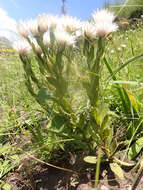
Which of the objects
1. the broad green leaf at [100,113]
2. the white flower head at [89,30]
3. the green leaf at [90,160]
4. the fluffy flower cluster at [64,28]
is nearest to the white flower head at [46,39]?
the fluffy flower cluster at [64,28]

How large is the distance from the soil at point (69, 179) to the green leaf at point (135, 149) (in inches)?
2.1

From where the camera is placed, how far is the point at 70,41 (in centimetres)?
66

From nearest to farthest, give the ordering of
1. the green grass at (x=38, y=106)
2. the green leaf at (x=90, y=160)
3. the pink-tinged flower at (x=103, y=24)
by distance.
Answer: the pink-tinged flower at (x=103, y=24)
the green leaf at (x=90, y=160)
the green grass at (x=38, y=106)

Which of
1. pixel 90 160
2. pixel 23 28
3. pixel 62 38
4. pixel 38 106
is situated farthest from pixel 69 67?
pixel 38 106

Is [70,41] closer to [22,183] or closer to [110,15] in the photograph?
[110,15]

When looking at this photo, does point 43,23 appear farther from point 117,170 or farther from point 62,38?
point 117,170

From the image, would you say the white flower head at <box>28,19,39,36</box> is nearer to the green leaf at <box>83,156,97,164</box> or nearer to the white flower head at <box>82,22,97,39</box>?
the white flower head at <box>82,22,97,39</box>

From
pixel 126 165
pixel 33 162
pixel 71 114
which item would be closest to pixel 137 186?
pixel 126 165

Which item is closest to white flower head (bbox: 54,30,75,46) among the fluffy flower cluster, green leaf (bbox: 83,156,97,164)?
the fluffy flower cluster

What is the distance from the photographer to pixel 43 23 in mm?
677

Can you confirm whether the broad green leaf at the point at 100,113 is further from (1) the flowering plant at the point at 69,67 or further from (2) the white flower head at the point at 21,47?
(2) the white flower head at the point at 21,47

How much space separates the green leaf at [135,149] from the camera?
73cm

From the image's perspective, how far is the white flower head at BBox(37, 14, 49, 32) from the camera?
68 centimetres

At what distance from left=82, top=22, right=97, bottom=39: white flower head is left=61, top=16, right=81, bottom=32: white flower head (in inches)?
2.8
